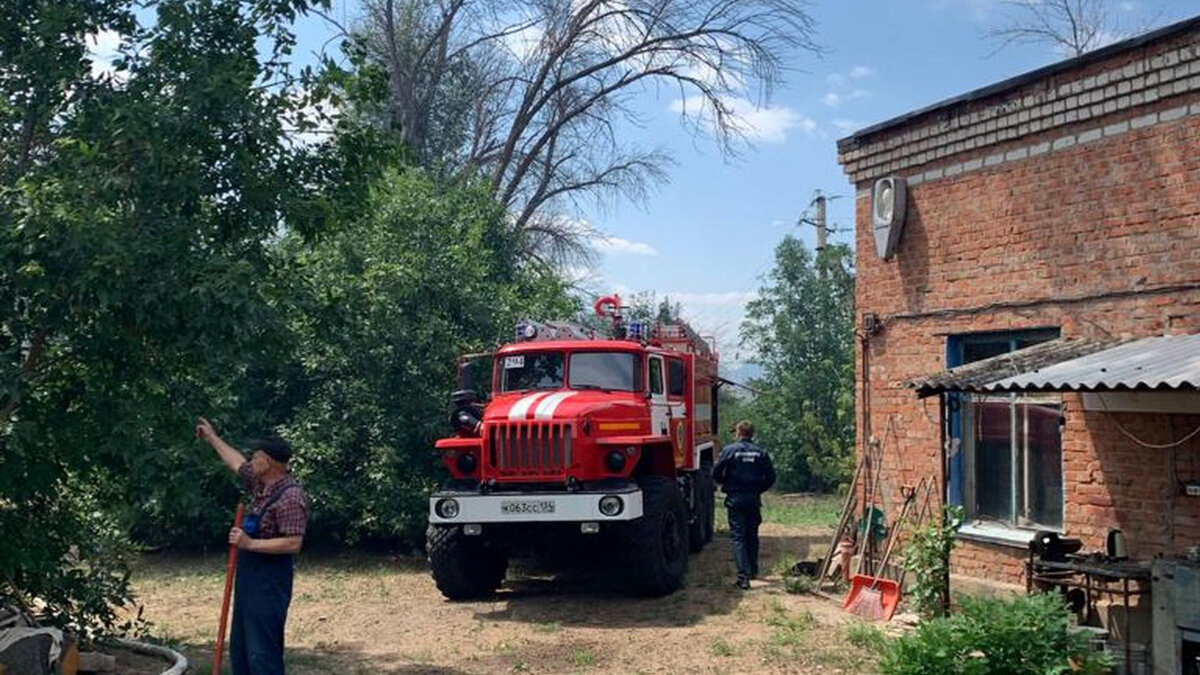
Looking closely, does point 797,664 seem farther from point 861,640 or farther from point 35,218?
point 35,218

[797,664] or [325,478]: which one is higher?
[325,478]

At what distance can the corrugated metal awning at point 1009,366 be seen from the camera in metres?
7.82

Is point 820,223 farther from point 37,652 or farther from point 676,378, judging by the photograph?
point 37,652

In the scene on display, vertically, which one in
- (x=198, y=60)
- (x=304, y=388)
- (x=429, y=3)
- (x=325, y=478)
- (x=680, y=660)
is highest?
(x=429, y=3)

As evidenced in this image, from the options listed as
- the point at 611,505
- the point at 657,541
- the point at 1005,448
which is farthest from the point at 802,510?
the point at 611,505

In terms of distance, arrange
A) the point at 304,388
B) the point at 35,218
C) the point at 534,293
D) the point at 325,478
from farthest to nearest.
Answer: the point at 534,293 < the point at 304,388 < the point at 325,478 < the point at 35,218

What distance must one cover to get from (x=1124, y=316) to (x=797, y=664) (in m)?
3.58

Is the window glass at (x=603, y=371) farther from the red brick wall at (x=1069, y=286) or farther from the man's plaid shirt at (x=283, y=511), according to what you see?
the man's plaid shirt at (x=283, y=511)

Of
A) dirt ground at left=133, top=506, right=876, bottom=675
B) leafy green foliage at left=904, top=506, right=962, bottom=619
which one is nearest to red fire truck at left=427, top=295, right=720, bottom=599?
dirt ground at left=133, top=506, right=876, bottom=675

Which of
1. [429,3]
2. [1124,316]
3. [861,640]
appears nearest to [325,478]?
[861,640]

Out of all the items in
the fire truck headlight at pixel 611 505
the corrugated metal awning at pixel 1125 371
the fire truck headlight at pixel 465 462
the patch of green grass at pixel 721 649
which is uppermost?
the corrugated metal awning at pixel 1125 371

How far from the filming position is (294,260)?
25.7ft

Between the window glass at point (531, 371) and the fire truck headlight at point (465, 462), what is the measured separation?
104 centimetres

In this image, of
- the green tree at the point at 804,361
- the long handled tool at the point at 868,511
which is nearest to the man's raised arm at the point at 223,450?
the long handled tool at the point at 868,511
